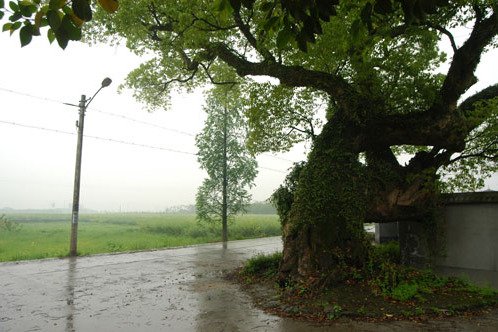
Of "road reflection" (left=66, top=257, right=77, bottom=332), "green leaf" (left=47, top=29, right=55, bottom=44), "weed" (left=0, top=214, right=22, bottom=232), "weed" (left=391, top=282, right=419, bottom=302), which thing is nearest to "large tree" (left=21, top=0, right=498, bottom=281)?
"weed" (left=391, top=282, right=419, bottom=302)

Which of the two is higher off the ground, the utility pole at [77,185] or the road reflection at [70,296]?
the utility pole at [77,185]

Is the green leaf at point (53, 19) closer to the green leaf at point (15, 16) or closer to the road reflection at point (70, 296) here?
the green leaf at point (15, 16)

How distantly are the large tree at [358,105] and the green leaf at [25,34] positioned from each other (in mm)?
5984

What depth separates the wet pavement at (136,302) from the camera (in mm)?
5824

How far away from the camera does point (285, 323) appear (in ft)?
19.6

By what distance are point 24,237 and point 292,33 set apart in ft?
92.3

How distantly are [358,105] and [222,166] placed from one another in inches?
535

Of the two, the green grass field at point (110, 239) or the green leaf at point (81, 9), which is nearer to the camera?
the green leaf at point (81, 9)

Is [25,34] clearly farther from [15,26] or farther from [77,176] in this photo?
[77,176]

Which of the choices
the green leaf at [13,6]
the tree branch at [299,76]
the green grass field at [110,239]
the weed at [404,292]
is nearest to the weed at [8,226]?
the green grass field at [110,239]

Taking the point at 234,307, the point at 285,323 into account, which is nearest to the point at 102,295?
the point at 234,307

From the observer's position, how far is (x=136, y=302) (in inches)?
298

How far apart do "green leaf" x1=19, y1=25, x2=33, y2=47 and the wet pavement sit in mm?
4946

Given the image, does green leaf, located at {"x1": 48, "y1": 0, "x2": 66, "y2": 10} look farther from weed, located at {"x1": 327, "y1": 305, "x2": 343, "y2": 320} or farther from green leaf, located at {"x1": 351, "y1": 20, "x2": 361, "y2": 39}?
weed, located at {"x1": 327, "y1": 305, "x2": 343, "y2": 320}
